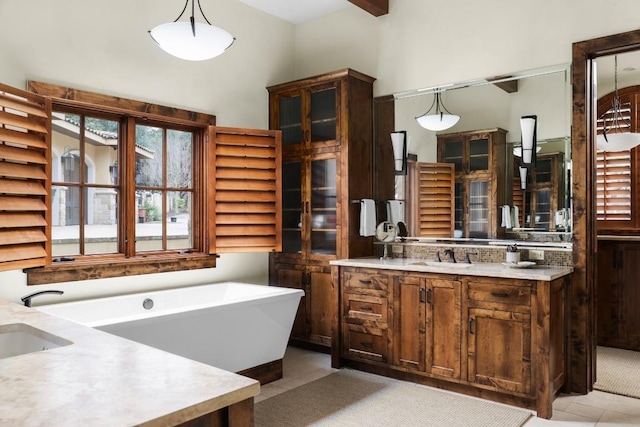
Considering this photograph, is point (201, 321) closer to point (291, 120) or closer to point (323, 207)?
point (323, 207)

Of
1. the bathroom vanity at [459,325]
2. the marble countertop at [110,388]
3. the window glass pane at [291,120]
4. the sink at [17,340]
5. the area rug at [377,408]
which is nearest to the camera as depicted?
the marble countertop at [110,388]

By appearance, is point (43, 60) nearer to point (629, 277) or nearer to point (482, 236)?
point (482, 236)

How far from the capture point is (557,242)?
12.0 ft

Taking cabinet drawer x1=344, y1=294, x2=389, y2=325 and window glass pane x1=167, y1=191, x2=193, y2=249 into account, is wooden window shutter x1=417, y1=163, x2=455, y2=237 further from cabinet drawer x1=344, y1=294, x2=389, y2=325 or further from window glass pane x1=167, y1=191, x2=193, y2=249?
window glass pane x1=167, y1=191, x2=193, y2=249

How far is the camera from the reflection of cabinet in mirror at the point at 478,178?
3936mm

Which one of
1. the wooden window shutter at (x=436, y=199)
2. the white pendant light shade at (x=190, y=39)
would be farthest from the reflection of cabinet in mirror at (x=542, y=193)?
the white pendant light shade at (x=190, y=39)

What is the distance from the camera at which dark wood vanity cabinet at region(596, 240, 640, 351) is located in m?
4.54

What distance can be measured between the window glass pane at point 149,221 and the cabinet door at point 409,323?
2016 mm

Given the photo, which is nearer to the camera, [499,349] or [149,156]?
[499,349]

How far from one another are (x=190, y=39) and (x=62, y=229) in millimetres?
1750

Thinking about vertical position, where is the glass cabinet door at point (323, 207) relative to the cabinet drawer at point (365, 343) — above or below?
above

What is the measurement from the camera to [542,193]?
12.2 feet

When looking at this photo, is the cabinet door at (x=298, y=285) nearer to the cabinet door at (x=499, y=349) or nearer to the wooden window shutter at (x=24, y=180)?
the cabinet door at (x=499, y=349)

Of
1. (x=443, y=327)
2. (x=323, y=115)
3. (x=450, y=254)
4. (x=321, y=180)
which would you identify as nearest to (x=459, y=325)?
(x=443, y=327)
